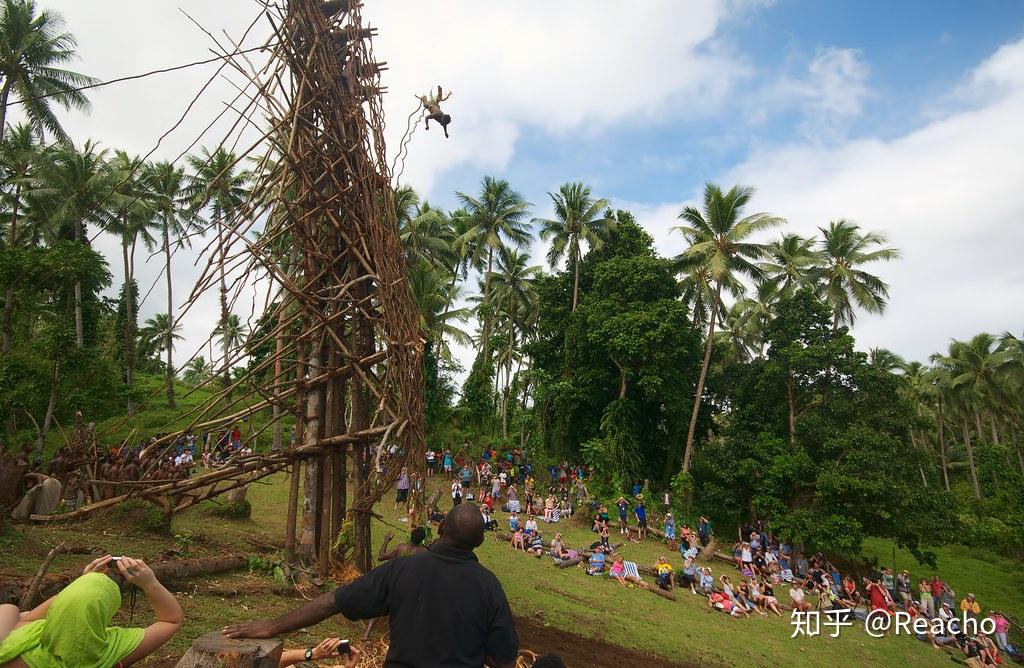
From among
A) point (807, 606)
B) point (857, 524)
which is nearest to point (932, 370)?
point (857, 524)

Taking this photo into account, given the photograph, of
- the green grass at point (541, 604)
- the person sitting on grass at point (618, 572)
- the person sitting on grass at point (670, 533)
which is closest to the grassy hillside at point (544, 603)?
the green grass at point (541, 604)

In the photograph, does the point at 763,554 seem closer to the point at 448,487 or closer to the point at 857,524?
the point at 857,524

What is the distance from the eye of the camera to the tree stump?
249 cm

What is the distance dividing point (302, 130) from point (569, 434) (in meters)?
23.4

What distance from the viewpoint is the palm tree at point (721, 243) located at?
24094 mm

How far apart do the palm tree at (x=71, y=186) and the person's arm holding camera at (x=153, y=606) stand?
22210 mm

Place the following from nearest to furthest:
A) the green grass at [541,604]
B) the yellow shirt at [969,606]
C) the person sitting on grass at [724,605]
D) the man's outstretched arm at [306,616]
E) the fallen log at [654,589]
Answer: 1. the man's outstretched arm at [306,616]
2. the green grass at [541,604]
3. the person sitting on grass at [724,605]
4. the fallen log at [654,589]
5. the yellow shirt at [969,606]

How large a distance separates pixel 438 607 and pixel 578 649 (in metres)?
5.98

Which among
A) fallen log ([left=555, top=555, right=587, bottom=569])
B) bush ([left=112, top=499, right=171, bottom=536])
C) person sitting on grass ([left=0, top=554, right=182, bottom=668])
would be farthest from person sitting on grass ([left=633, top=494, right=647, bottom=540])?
person sitting on grass ([left=0, top=554, right=182, bottom=668])

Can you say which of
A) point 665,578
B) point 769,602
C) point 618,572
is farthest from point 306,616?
point 769,602

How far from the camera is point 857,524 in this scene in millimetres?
18500

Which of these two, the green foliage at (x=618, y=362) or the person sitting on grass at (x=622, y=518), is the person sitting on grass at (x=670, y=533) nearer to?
the person sitting on grass at (x=622, y=518)

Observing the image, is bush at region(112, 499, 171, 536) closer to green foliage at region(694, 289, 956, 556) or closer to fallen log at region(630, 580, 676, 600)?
fallen log at region(630, 580, 676, 600)

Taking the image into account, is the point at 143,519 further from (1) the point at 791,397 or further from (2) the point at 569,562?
(1) the point at 791,397
